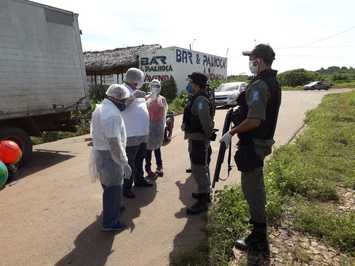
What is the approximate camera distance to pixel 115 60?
23578 mm

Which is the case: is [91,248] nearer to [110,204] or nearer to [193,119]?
[110,204]

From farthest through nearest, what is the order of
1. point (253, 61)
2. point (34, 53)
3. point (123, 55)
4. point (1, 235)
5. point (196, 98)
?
point (123, 55) < point (34, 53) < point (196, 98) < point (1, 235) < point (253, 61)

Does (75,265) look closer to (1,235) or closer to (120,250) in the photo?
(120,250)

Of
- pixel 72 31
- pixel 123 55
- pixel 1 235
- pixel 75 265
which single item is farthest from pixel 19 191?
pixel 123 55

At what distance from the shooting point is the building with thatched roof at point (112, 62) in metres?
23.3

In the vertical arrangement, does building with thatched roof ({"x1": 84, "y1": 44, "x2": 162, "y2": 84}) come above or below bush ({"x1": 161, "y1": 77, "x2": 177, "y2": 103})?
above

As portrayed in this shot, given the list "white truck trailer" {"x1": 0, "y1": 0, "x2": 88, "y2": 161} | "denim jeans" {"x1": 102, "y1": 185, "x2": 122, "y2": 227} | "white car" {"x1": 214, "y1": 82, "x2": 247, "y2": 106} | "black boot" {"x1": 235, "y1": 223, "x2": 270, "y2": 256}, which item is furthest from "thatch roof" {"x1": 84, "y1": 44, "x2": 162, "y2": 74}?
"black boot" {"x1": 235, "y1": 223, "x2": 270, "y2": 256}

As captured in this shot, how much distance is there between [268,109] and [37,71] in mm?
6056

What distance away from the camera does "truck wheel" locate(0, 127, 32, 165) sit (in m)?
7.28

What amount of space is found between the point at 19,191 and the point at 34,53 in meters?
3.25

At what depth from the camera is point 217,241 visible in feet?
12.6

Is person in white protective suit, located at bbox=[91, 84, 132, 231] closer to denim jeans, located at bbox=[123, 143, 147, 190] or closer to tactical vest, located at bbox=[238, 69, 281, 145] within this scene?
denim jeans, located at bbox=[123, 143, 147, 190]

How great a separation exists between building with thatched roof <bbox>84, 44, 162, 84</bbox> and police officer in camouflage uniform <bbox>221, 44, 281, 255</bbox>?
20403 millimetres

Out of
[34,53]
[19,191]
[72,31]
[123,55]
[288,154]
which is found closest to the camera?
[19,191]
